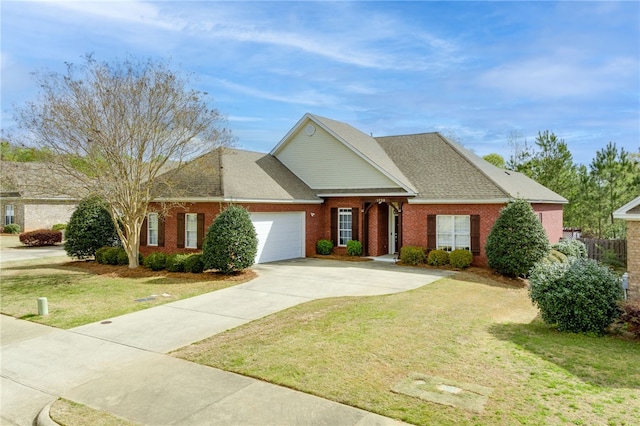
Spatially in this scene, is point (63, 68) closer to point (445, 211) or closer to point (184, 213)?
point (184, 213)

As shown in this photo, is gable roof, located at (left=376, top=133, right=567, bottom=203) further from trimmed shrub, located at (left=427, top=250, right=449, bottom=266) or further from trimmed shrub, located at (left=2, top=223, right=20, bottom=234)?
trimmed shrub, located at (left=2, top=223, right=20, bottom=234)

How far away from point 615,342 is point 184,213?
16872mm

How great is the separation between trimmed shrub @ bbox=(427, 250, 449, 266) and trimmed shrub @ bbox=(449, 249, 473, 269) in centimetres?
→ 30

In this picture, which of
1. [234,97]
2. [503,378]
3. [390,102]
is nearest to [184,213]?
[234,97]

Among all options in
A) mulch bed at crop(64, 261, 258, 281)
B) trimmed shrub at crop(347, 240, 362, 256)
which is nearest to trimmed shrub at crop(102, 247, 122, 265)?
mulch bed at crop(64, 261, 258, 281)

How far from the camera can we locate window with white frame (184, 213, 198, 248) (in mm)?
19703

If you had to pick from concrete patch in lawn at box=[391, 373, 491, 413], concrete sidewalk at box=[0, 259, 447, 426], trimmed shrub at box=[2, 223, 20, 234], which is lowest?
concrete sidewalk at box=[0, 259, 447, 426]

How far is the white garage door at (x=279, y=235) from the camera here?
19.6 m

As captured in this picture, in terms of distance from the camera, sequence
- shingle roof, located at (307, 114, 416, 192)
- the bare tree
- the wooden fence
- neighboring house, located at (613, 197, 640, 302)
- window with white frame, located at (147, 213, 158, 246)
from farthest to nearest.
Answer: the wooden fence < window with white frame, located at (147, 213, 158, 246) < shingle roof, located at (307, 114, 416, 192) < the bare tree < neighboring house, located at (613, 197, 640, 302)

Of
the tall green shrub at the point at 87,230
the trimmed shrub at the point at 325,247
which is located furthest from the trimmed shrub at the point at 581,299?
the tall green shrub at the point at 87,230

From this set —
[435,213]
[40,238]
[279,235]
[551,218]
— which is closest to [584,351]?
[435,213]

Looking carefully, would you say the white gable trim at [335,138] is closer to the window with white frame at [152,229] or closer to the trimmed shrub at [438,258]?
the trimmed shrub at [438,258]

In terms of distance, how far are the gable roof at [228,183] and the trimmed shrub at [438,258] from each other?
6.56 m

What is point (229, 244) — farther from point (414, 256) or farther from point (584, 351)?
point (584, 351)
